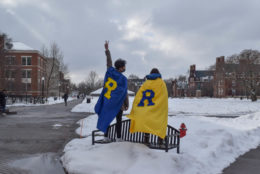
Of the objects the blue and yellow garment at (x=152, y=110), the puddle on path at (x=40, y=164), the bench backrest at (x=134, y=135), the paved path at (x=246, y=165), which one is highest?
the blue and yellow garment at (x=152, y=110)

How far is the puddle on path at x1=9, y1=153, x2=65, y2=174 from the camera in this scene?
500cm

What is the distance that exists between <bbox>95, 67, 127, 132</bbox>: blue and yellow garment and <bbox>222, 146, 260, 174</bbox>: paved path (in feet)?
8.00

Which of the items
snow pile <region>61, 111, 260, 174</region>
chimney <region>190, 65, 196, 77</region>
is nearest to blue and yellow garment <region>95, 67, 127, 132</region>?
snow pile <region>61, 111, 260, 174</region>

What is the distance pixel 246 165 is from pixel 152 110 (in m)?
2.51

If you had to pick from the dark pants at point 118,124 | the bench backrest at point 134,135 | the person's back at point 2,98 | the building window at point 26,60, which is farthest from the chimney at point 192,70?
the dark pants at point 118,124

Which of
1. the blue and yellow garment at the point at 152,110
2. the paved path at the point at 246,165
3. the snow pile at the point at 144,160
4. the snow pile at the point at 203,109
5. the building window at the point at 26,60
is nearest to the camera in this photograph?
the snow pile at the point at 144,160

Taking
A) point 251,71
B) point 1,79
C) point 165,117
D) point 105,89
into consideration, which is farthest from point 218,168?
point 251,71

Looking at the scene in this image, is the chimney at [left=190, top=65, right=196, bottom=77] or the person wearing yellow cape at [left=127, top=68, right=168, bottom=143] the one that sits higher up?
the chimney at [left=190, top=65, right=196, bottom=77]

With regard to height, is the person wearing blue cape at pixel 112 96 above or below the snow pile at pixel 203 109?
above

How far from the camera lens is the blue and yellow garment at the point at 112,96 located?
18.1 ft

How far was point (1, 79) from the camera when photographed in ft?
132

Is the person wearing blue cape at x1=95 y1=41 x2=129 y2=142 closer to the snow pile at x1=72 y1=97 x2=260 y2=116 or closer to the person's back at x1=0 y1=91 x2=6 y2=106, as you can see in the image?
the person's back at x1=0 y1=91 x2=6 y2=106

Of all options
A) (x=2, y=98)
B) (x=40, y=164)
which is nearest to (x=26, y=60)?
(x=2, y=98)

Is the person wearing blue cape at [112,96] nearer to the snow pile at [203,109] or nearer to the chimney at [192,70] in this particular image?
the snow pile at [203,109]
